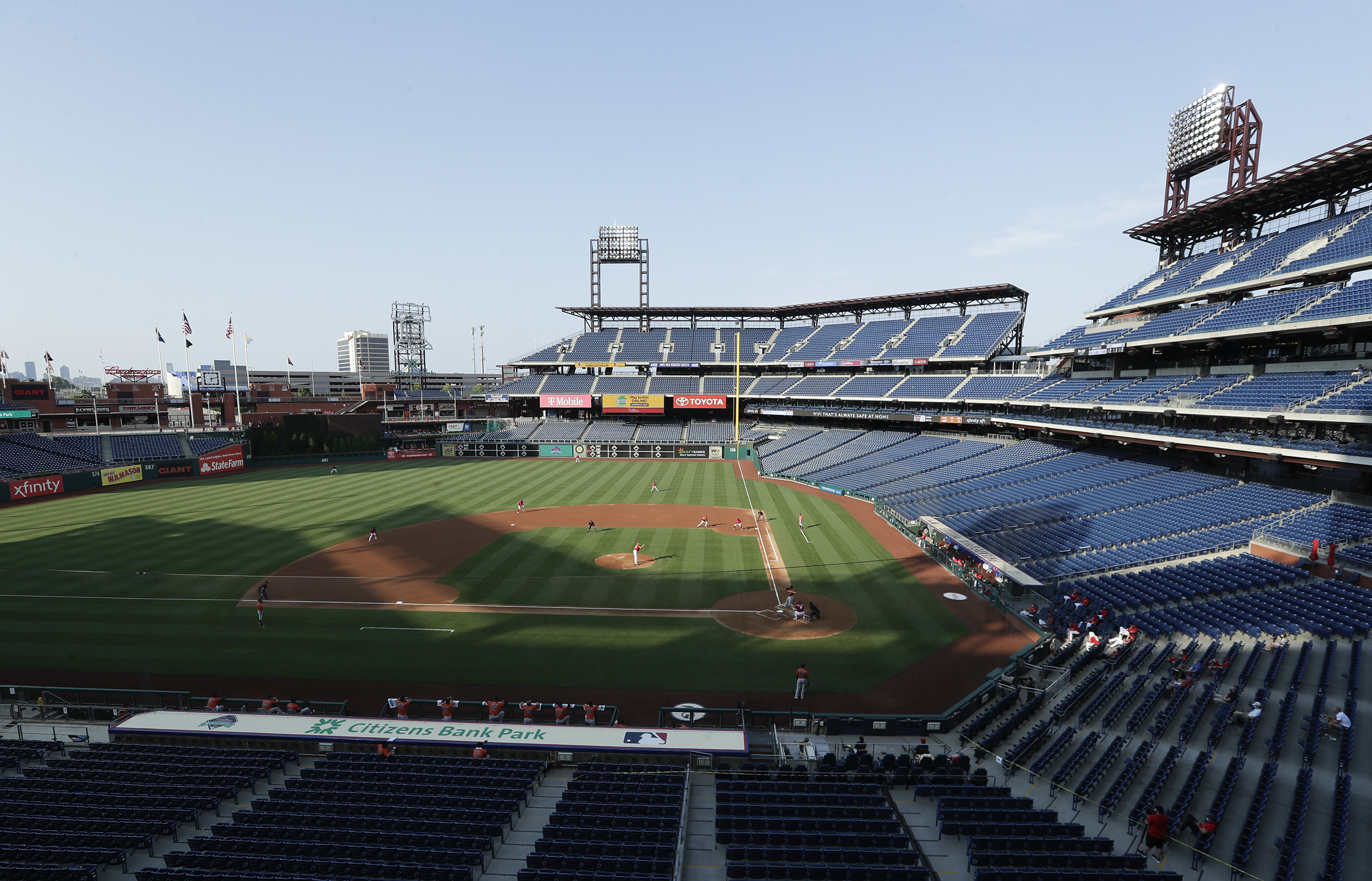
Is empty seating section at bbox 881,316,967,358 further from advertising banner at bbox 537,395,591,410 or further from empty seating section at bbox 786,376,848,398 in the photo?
advertising banner at bbox 537,395,591,410

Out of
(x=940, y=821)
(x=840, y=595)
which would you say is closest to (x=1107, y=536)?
(x=840, y=595)

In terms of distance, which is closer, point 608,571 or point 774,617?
point 774,617

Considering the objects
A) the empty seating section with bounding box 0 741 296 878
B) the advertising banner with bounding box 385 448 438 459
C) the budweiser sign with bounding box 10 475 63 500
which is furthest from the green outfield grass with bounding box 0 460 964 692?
the advertising banner with bounding box 385 448 438 459

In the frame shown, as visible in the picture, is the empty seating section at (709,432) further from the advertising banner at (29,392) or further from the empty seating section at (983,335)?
the advertising banner at (29,392)

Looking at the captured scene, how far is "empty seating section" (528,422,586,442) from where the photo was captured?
69875 mm

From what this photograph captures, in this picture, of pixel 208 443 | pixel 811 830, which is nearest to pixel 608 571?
pixel 811 830

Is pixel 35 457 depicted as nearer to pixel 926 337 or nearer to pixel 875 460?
pixel 875 460

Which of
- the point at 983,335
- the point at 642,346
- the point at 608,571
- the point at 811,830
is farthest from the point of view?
the point at 642,346

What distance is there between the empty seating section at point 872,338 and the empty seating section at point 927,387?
718cm

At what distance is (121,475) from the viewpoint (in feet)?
A: 159

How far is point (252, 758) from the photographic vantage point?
1287 cm

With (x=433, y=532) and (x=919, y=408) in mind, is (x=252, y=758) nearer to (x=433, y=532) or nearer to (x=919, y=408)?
(x=433, y=532)

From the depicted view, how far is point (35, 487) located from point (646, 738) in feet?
186

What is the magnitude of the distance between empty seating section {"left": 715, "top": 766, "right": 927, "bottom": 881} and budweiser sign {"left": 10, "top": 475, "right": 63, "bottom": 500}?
58236 mm
